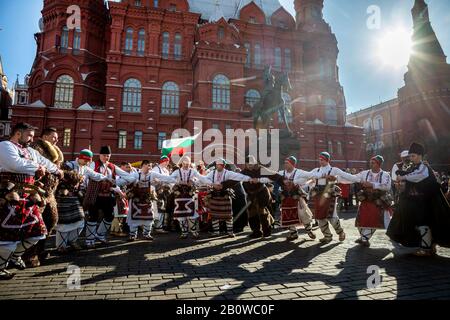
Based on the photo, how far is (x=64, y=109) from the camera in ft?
94.5

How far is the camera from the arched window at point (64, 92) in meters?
30.0

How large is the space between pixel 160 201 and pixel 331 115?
107 ft

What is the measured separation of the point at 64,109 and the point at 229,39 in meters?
19.2

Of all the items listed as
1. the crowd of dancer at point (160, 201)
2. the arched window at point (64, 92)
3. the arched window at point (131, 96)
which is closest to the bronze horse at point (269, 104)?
the crowd of dancer at point (160, 201)

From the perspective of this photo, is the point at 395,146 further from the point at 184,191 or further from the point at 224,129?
the point at 184,191

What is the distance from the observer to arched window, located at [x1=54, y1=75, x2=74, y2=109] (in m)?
30.0

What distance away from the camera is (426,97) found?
32.6 m

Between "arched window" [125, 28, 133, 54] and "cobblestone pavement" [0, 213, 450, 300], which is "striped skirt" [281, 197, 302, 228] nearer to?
"cobblestone pavement" [0, 213, 450, 300]

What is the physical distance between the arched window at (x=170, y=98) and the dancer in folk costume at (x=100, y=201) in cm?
2520

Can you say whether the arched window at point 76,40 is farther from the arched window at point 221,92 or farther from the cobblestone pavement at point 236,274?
the cobblestone pavement at point 236,274

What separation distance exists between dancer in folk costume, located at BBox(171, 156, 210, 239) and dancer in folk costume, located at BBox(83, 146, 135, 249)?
63.2 inches

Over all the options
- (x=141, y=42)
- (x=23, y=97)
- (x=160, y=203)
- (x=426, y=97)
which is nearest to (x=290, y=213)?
(x=160, y=203)

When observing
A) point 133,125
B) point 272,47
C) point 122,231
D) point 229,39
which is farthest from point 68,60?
point 122,231

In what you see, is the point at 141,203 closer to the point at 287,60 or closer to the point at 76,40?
the point at 76,40
